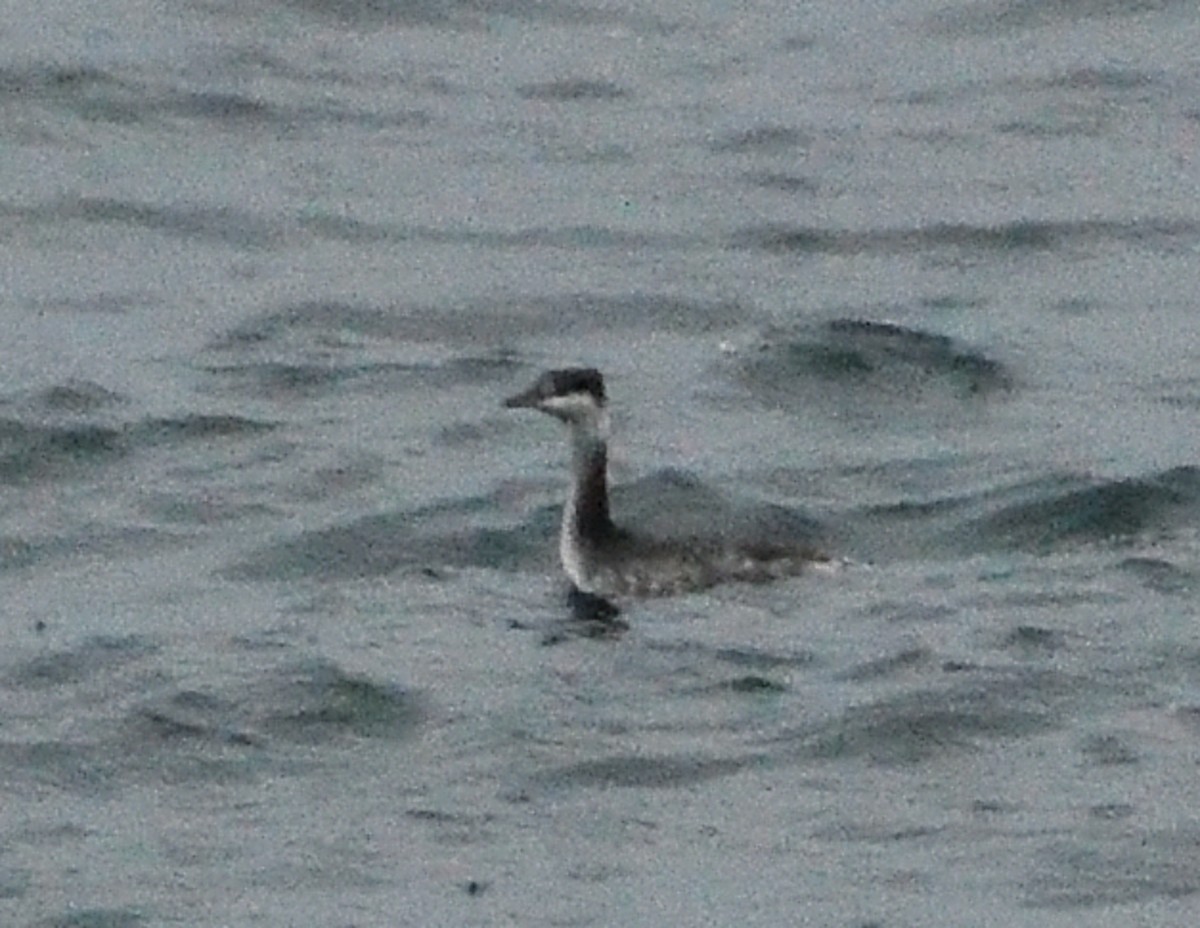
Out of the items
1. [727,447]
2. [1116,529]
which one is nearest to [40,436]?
[727,447]

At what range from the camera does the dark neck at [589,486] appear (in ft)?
60.4

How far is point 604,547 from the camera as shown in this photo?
60.0ft

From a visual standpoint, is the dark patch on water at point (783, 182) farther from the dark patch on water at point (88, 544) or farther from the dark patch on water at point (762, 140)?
the dark patch on water at point (88, 544)

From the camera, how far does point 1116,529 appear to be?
1884 centimetres

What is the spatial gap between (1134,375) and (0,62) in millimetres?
8573

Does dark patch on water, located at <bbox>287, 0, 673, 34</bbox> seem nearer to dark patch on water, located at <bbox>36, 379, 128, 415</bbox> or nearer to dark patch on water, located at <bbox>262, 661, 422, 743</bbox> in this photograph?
dark patch on water, located at <bbox>36, 379, 128, 415</bbox>

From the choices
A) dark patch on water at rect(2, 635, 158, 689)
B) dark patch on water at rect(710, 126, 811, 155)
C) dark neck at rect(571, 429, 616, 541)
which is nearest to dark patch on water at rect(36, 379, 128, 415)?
dark neck at rect(571, 429, 616, 541)

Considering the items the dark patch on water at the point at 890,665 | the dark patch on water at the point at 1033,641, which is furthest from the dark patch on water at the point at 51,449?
the dark patch on water at the point at 1033,641

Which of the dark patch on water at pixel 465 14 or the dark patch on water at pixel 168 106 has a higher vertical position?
the dark patch on water at pixel 465 14

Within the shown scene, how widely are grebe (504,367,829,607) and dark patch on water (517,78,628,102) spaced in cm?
868

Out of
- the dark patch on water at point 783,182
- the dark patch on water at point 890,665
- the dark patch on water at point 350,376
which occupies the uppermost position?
the dark patch on water at point 783,182

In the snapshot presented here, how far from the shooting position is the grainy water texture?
1462cm

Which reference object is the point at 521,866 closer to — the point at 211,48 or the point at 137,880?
the point at 137,880

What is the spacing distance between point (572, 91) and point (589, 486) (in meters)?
9.13
